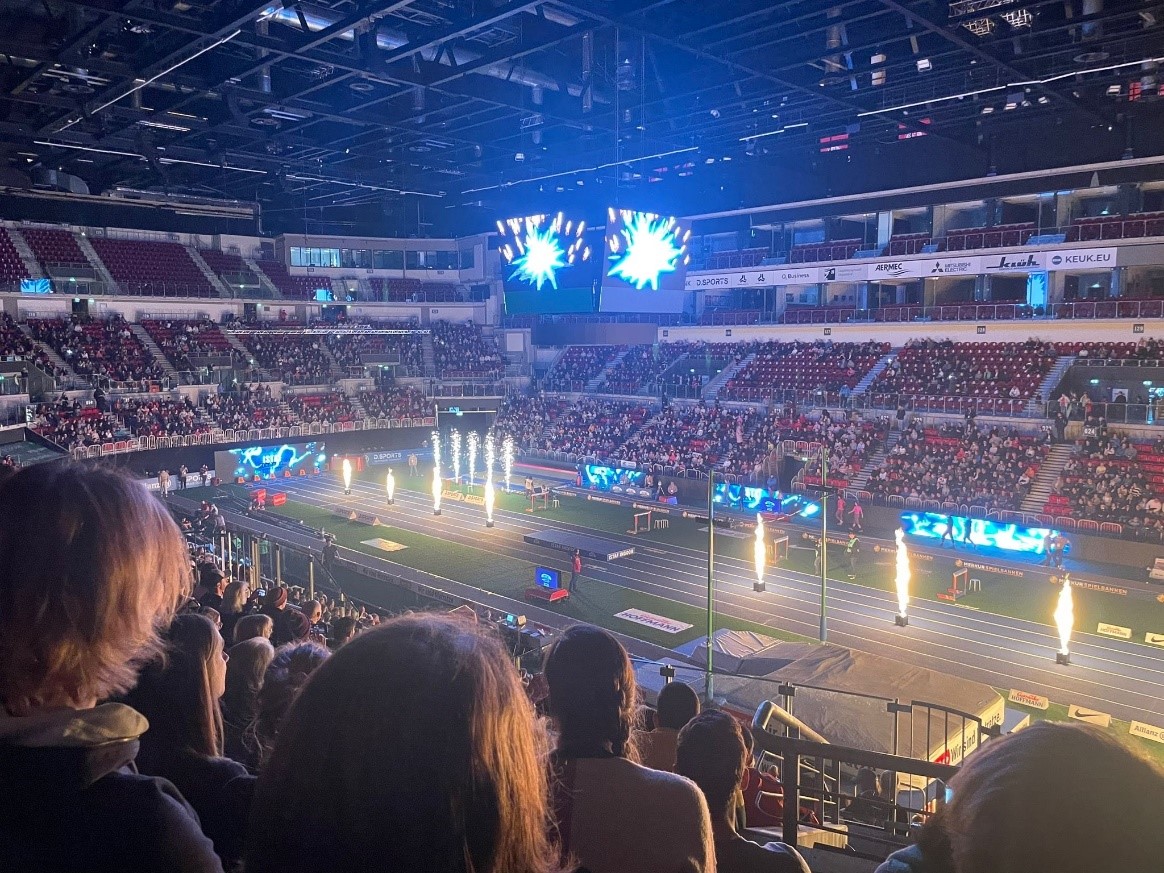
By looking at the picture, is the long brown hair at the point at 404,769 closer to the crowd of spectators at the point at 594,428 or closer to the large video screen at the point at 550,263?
the large video screen at the point at 550,263

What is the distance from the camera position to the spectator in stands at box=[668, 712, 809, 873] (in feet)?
10.8

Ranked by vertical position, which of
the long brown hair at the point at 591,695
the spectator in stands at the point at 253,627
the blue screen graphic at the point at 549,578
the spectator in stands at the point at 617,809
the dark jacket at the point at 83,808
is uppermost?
the dark jacket at the point at 83,808

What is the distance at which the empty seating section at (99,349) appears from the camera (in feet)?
135

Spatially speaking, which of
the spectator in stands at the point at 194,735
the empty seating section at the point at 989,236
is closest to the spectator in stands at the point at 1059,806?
the spectator in stands at the point at 194,735

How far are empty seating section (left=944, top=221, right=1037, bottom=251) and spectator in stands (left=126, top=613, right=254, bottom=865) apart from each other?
4126cm

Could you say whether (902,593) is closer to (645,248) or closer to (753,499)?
(645,248)

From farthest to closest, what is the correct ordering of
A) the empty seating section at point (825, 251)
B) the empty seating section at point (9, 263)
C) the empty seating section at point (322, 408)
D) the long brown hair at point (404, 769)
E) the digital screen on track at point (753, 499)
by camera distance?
1. the empty seating section at point (322, 408)
2. the empty seating section at point (825, 251)
3. the empty seating section at point (9, 263)
4. the digital screen on track at point (753, 499)
5. the long brown hair at point (404, 769)

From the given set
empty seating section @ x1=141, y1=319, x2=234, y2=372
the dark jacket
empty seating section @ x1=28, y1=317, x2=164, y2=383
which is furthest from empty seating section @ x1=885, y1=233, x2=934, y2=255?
the dark jacket

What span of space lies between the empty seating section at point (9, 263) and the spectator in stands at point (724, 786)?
165 ft

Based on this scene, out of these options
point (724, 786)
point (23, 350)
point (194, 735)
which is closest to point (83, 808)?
point (194, 735)

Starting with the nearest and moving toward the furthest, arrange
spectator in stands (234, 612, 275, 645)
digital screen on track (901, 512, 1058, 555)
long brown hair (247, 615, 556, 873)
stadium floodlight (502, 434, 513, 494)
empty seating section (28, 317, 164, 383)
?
1. long brown hair (247, 615, 556, 873)
2. spectator in stands (234, 612, 275, 645)
3. digital screen on track (901, 512, 1058, 555)
4. empty seating section (28, 317, 164, 383)
5. stadium floodlight (502, 434, 513, 494)

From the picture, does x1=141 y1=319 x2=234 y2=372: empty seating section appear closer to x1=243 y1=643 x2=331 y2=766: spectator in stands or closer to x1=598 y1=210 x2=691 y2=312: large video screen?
x1=598 y1=210 x2=691 y2=312: large video screen

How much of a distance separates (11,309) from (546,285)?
38.0 meters

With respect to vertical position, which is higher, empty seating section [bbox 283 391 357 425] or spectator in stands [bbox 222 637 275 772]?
spectator in stands [bbox 222 637 275 772]
